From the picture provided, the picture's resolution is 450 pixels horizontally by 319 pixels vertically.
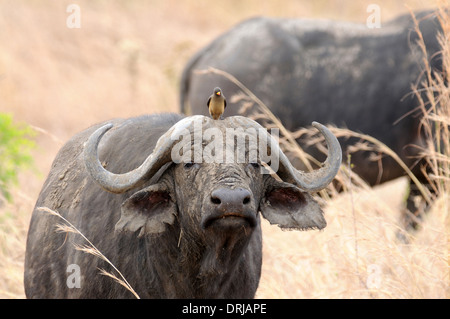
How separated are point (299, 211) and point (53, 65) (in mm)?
13151

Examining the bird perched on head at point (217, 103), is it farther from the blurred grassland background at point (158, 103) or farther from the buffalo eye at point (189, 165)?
the blurred grassland background at point (158, 103)

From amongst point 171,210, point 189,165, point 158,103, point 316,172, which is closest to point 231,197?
point 189,165

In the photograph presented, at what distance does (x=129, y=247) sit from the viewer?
13.5 feet

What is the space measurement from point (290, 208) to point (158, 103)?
1037cm

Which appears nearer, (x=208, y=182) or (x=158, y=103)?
(x=208, y=182)

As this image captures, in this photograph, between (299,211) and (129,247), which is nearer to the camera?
(299,211)

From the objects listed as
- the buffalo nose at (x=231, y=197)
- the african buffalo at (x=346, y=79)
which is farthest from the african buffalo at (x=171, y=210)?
the african buffalo at (x=346, y=79)

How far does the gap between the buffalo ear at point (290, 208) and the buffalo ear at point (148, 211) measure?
453mm

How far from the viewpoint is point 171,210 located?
3883mm

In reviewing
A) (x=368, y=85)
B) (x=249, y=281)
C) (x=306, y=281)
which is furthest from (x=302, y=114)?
(x=249, y=281)

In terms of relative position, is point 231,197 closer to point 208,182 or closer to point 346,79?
point 208,182

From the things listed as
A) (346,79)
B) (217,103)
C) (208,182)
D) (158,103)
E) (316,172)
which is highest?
(217,103)

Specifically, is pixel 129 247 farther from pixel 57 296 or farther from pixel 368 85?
pixel 368 85

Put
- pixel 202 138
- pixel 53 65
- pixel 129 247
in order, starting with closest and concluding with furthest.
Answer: pixel 202 138, pixel 129 247, pixel 53 65
